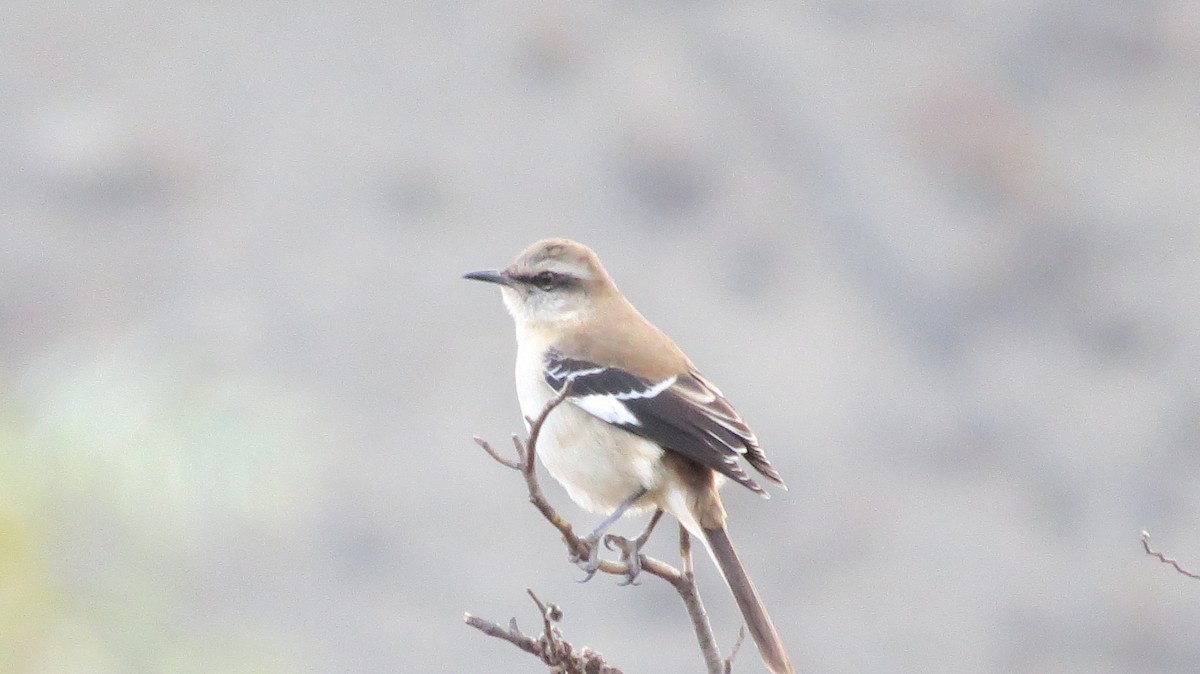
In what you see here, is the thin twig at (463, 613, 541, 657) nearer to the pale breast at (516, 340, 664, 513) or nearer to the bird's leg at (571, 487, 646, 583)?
the bird's leg at (571, 487, 646, 583)

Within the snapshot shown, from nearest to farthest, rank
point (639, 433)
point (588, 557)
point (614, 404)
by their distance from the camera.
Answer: point (588, 557) < point (639, 433) < point (614, 404)

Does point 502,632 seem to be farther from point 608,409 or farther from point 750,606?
point 608,409

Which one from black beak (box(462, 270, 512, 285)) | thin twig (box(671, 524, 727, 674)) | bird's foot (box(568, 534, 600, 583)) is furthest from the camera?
black beak (box(462, 270, 512, 285))

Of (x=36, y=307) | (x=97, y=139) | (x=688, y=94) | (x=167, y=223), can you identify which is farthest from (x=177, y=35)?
(x=688, y=94)

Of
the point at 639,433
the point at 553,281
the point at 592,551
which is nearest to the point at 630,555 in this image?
the point at 592,551

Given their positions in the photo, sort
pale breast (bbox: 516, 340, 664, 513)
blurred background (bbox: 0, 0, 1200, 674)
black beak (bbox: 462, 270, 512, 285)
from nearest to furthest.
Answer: pale breast (bbox: 516, 340, 664, 513) < black beak (bbox: 462, 270, 512, 285) < blurred background (bbox: 0, 0, 1200, 674)

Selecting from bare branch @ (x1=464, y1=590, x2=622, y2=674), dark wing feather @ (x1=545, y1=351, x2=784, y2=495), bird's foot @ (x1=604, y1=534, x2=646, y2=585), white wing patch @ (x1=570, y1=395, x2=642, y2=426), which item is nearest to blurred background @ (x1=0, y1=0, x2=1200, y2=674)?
dark wing feather @ (x1=545, y1=351, x2=784, y2=495)

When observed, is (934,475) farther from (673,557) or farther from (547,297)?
(547,297)
